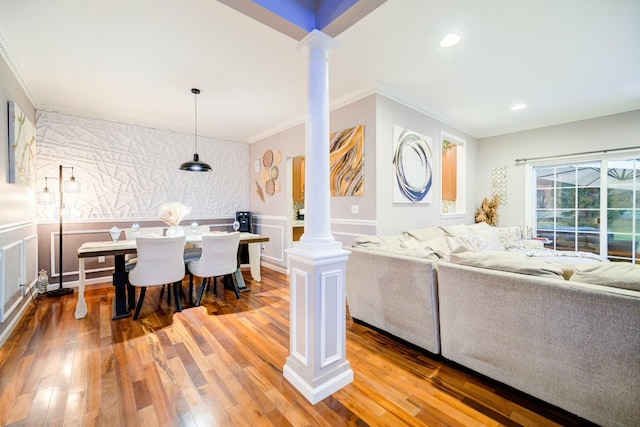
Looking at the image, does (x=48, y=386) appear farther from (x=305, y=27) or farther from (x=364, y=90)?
(x=364, y=90)

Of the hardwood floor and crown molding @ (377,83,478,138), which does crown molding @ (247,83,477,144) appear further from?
the hardwood floor

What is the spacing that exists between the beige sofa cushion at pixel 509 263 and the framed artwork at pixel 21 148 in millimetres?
4152

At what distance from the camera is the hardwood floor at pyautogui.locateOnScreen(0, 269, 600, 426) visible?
4.77ft

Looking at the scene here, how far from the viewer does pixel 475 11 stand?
6.40 feet

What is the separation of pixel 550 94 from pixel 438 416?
4064 millimetres

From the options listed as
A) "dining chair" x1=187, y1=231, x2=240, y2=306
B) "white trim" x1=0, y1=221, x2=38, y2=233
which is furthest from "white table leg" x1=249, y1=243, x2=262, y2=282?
"white trim" x1=0, y1=221, x2=38, y2=233

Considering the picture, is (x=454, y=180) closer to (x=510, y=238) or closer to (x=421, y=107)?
(x=510, y=238)

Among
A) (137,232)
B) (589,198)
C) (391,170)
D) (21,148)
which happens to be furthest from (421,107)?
(21,148)

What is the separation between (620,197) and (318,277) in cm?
516

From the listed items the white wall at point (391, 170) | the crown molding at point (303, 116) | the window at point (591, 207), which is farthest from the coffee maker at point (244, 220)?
the window at point (591, 207)

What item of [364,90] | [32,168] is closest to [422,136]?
[364,90]

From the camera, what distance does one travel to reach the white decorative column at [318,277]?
1.62m

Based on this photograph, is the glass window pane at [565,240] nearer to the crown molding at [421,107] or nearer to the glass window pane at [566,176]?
the glass window pane at [566,176]

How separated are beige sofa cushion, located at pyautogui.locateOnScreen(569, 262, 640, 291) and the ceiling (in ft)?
6.09
